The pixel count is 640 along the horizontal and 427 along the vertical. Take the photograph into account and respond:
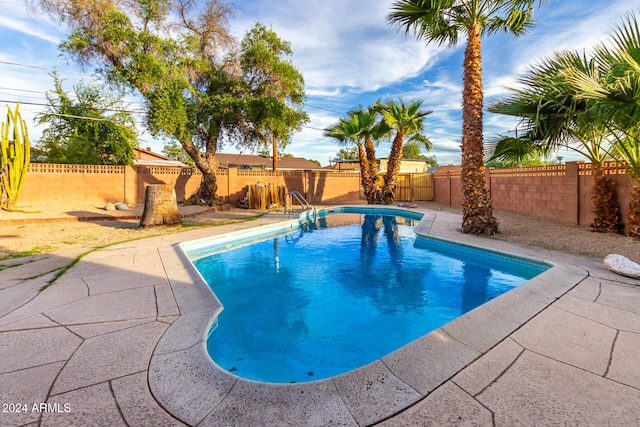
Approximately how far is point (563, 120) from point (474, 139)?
1.74 meters

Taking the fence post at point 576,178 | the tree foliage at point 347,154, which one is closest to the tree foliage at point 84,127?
the fence post at point 576,178

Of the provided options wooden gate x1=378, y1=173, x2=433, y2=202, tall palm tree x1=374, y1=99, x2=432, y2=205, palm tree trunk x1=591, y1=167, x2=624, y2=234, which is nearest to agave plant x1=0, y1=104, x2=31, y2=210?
tall palm tree x1=374, y1=99, x2=432, y2=205

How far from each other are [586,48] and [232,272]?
785cm

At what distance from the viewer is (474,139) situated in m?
7.37

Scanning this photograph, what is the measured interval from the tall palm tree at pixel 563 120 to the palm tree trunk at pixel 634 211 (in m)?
0.74

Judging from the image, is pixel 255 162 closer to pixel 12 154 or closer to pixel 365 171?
pixel 365 171

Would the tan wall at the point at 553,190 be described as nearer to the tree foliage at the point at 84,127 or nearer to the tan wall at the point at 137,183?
the tan wall at the point at 137,183

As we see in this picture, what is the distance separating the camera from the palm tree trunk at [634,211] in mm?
6035

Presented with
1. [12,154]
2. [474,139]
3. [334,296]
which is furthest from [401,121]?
[12,154]

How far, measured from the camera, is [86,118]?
47.0ft

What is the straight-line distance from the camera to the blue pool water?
3039 millimetres

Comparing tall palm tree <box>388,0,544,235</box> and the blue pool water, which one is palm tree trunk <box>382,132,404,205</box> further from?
the blue pool water

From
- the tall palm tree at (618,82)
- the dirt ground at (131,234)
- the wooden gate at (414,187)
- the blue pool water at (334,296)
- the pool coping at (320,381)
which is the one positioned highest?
the tall palm tree at (618,82)

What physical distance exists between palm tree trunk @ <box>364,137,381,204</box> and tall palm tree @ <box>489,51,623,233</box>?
8616 millimetres
